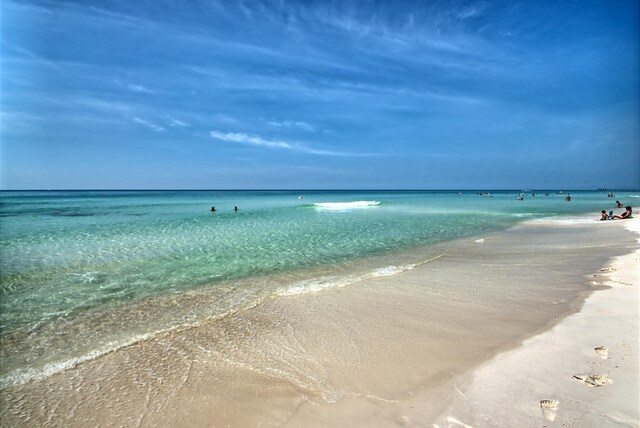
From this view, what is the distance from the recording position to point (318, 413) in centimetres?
380

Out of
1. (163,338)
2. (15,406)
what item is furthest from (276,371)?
(15,406)

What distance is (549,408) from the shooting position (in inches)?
142

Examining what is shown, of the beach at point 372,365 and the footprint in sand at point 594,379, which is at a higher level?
the footprint in sand at point 594,379

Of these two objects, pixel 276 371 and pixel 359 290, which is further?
pixel 359 290

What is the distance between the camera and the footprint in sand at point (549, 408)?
349 cm

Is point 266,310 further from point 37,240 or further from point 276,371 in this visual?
point 37,240

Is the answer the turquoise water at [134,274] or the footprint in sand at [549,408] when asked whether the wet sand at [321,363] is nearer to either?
the footprint in sand at [549,408]

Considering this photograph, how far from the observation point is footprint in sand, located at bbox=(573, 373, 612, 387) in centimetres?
400

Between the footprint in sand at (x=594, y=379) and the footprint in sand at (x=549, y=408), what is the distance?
69cm

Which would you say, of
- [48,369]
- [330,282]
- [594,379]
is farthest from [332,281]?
[48,369]

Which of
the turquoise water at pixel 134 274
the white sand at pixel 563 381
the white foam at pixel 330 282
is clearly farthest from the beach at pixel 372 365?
the turquoise water at pixel 134 274

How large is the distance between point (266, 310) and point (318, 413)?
3641 mm

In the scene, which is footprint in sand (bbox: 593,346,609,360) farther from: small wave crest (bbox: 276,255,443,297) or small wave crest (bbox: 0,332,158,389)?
small wave crest (bbox: 0,332,158,389)

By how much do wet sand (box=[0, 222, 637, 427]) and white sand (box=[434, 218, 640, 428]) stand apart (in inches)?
2.9
